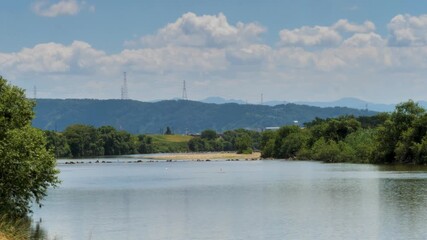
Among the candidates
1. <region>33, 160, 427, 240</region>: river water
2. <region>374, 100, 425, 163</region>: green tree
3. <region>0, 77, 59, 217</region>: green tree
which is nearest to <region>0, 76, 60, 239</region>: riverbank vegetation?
<region>0, 77, 59, 217</region>: green tree

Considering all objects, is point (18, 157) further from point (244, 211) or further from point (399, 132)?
point (399, 132)

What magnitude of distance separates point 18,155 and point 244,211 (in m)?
23.7

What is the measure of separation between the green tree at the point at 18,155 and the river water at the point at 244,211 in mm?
3742

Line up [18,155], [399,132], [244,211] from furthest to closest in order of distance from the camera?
1. [399,132]
2. [244,211]
3. [18,155]

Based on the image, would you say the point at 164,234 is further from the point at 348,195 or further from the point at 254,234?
the point at 348,195

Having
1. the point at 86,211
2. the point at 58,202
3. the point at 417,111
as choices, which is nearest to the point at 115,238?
the point at 86,211

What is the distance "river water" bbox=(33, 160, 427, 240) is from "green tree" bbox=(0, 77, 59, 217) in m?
Result: 3.74

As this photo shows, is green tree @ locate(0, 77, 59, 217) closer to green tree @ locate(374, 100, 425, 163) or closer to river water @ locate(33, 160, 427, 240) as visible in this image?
river water @ locate(33, 160, 427, 240)

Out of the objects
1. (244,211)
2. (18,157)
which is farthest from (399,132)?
(18,157)

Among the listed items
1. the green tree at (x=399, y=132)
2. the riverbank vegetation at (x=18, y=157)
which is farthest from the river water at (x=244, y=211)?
the green tree at (x=399, y=132)

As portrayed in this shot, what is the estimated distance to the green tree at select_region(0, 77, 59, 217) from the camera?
5053 cm

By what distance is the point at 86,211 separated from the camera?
69.9 meters

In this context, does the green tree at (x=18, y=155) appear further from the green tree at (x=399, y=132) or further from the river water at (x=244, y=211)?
the green tree at (x=399, y=132)

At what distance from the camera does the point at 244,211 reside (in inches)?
2633
